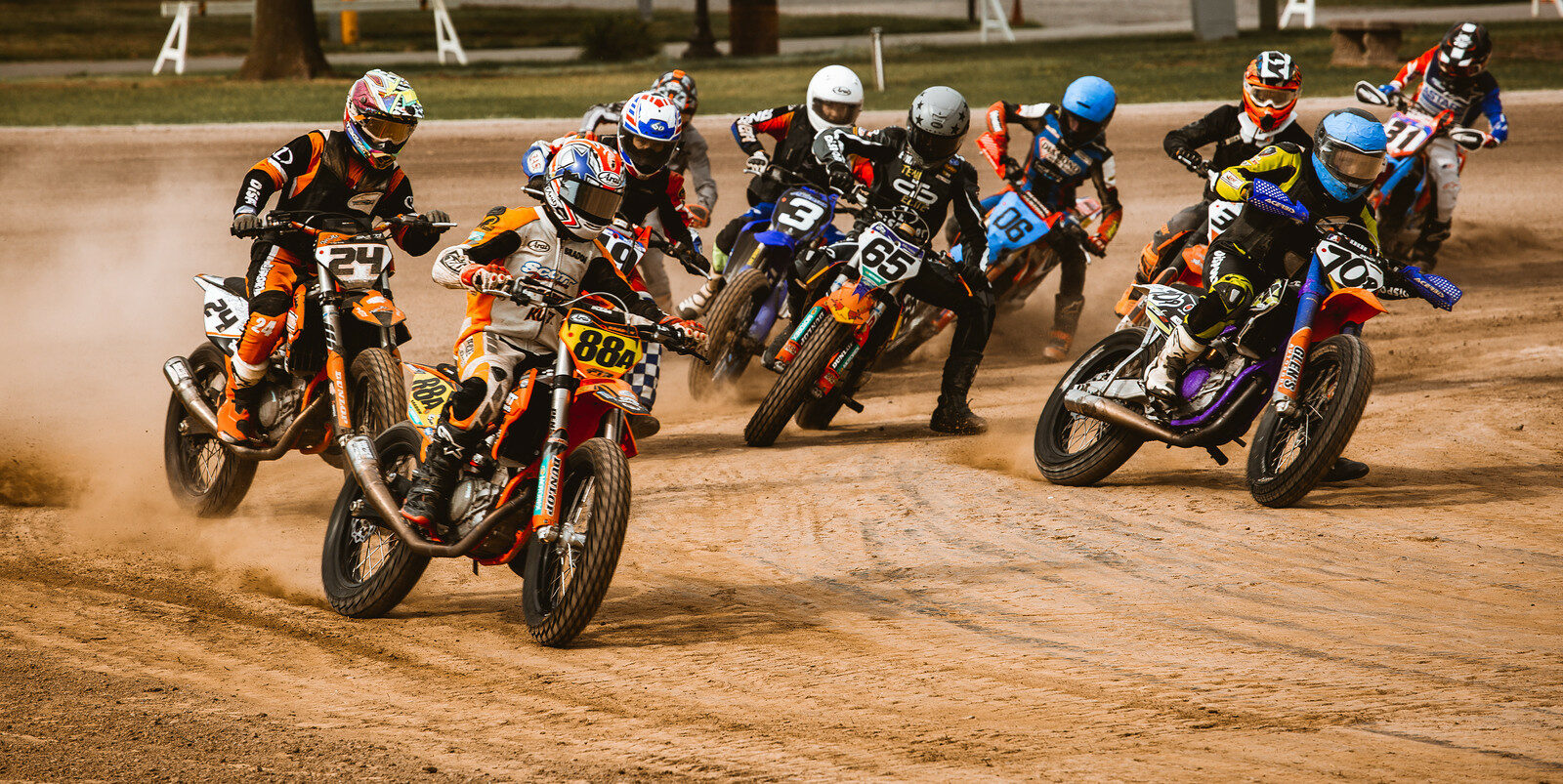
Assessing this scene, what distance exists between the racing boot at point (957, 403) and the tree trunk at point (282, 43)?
1849 cm

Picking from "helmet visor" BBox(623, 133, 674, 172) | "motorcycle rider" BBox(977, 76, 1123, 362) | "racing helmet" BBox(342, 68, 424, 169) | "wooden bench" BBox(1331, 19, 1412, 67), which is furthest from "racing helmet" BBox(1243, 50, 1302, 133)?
"wooden bench" BBox(1331, 19, 1412, 67)

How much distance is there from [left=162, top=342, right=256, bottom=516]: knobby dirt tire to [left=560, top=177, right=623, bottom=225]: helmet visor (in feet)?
9.11

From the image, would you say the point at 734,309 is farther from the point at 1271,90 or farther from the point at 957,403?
the point at 1271,90

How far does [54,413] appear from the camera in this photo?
10234 millimetres

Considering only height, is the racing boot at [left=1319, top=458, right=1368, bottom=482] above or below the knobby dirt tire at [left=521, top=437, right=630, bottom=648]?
below

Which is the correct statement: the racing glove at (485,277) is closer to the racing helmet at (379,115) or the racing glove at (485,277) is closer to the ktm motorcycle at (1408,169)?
the racing helmet at (379,115)

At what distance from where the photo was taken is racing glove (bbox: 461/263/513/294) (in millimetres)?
5590

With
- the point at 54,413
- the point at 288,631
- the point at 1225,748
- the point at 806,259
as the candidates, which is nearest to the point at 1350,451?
the point at 806,259

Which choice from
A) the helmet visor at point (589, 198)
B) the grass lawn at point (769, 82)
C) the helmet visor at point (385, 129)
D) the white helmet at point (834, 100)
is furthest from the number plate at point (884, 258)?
the grass lawn at point (769, 82)

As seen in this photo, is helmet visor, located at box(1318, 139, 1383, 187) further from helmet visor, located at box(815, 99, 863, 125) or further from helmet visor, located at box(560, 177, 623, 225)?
helmet visor, located at box(815, 99, 863, 125)

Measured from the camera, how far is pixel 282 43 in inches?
969

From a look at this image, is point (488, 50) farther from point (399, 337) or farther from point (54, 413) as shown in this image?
point (399, 337)

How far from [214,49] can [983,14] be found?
1677 centimetres

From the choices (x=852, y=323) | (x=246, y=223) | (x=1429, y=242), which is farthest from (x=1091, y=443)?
(x=1429, y=242)
